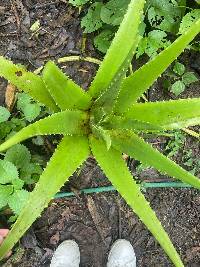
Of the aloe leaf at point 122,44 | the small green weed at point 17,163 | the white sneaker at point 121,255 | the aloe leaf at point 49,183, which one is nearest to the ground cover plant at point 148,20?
the small green weed at point 17,163

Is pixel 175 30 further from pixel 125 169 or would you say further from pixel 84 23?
pixel 125 169

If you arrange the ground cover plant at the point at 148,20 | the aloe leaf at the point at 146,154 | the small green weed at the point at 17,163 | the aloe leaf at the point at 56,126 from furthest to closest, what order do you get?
1. the ground cover plant at the point at 148,20
2. the small green weed at the point at 17,163
3. the aloe leaf at the point at 146,154
4. the aloe leaf at the point at 56,126

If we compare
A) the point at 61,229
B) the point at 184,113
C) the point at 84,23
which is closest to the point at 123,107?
the point at 184,113

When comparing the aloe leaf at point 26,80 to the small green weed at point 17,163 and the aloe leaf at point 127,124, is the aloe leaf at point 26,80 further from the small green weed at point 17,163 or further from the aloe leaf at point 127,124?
the small green weed at point 17,163

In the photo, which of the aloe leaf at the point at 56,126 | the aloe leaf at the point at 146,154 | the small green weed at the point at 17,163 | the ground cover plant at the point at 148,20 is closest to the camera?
the aloe leaf at the point at 56,126

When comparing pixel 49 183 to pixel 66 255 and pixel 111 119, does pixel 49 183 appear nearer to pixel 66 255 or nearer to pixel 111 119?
pixel 111 119

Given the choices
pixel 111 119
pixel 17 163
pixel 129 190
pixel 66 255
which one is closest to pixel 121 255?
pixel 66 255

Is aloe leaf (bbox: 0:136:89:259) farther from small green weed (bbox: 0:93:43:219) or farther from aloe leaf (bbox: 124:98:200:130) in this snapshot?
small green weed (bbox: 0:93:43:219)
